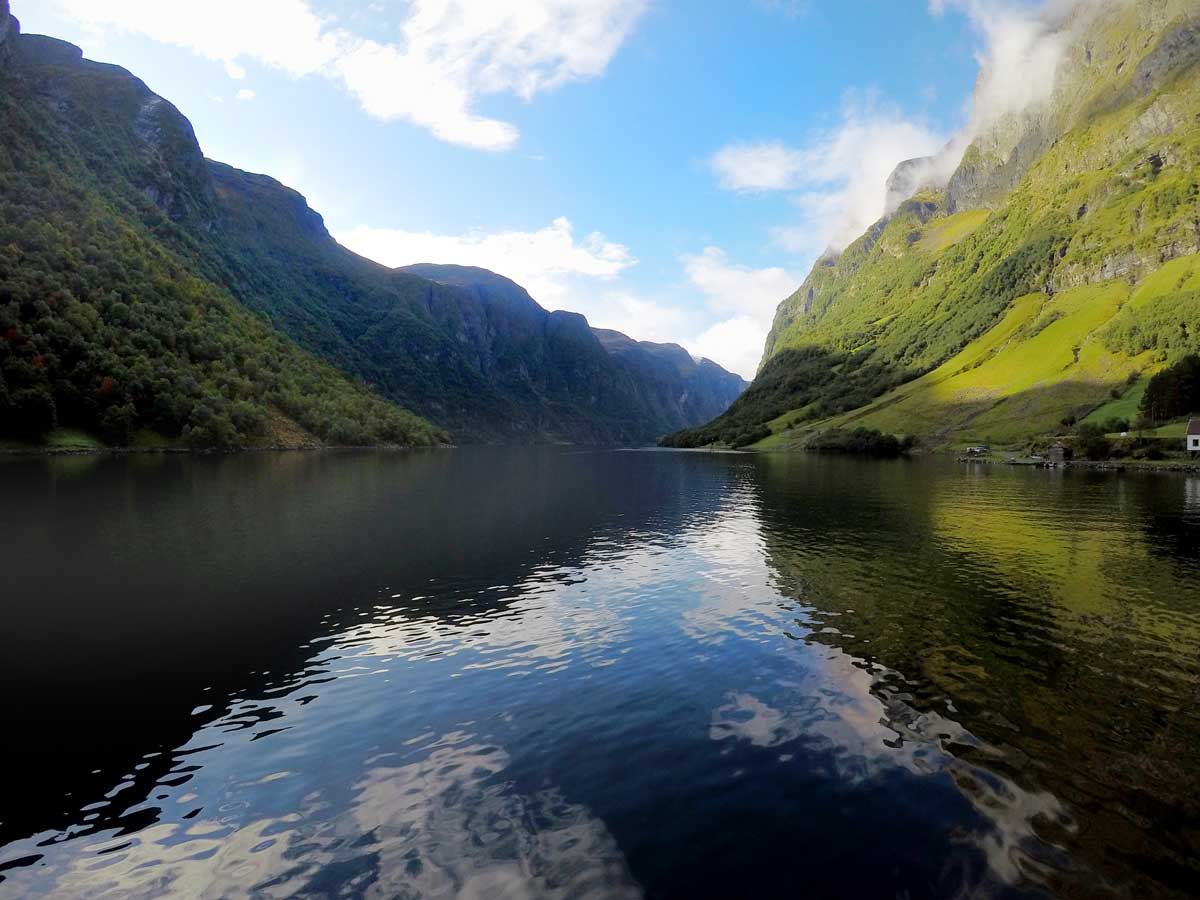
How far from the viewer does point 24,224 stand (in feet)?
616

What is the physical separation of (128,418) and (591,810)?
7557 inches

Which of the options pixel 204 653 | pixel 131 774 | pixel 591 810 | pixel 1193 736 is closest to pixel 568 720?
pixel 591 810

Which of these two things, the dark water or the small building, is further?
the small building

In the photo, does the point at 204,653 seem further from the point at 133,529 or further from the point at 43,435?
the point at 43,435

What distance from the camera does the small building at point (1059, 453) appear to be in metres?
160

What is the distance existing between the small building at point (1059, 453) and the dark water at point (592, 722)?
5370 inches

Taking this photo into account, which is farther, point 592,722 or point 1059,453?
point 1059,453

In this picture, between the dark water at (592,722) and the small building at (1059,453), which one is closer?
the dark water at (592,722)

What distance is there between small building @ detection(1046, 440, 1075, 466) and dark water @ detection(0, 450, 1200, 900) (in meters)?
136

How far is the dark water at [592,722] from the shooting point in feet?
42.9

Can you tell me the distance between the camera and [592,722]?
19688mm

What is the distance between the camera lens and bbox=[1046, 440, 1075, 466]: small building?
160m

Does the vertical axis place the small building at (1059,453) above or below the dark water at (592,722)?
above

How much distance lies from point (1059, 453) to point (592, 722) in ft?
599
